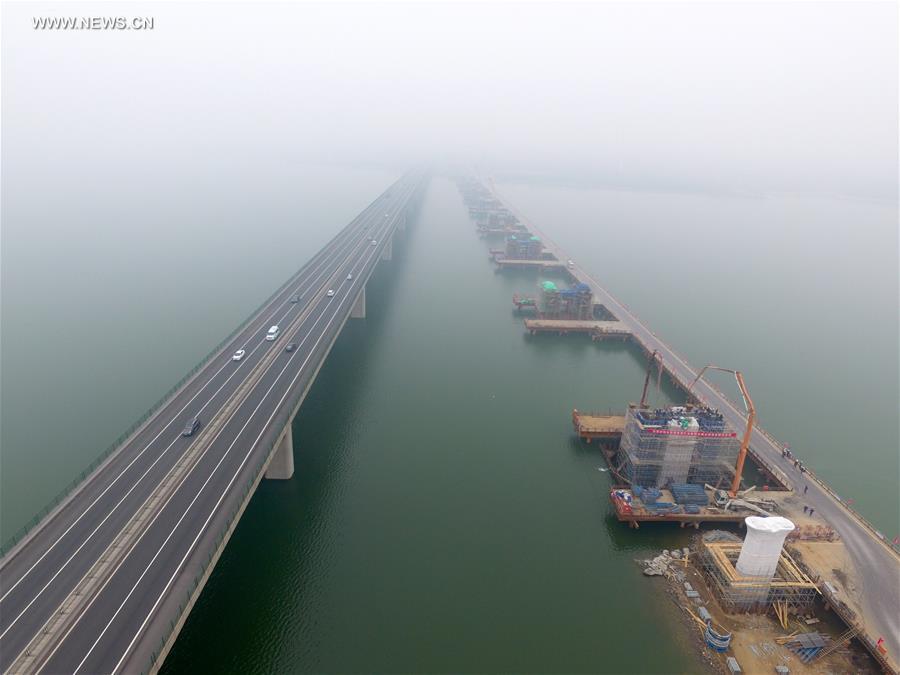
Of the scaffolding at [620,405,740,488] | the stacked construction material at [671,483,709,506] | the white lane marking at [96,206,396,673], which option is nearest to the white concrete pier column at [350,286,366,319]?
the white lane marking at [96,206,396,673]

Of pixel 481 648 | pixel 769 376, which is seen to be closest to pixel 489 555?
pixel 481 648

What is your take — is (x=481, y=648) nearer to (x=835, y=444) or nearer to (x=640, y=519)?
(x=640, y=519)

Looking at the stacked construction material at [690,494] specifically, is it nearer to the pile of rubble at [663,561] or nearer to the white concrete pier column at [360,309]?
the pile of rubble at [663,561]

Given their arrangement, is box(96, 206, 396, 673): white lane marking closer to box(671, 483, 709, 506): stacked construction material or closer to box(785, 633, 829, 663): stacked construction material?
box(671, 483, 709, 506): stacked construction material

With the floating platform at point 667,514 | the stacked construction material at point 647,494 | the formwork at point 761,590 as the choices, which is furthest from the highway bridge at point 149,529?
the formwork at point 761,590

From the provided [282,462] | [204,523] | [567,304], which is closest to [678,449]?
[282,462]
